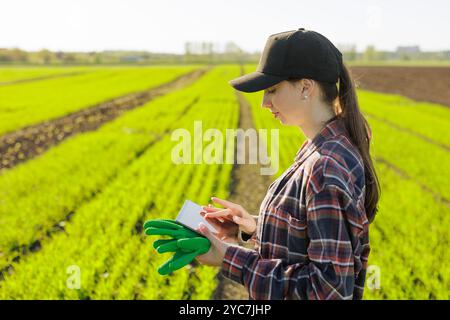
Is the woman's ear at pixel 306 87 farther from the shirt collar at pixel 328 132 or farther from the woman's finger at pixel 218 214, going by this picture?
the woman's finger at pixel 218 214

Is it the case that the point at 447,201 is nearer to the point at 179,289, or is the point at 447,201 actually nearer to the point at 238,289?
the point at 238,289

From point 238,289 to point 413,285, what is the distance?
1.60 metres

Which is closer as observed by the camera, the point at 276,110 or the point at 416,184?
the point at 276,110

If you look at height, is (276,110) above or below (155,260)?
above

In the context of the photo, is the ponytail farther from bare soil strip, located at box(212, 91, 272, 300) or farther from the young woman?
bare soil strip, located at box(212, 91, 272, 300)

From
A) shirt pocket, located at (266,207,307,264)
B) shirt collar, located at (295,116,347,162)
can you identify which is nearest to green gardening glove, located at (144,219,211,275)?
shirt pocket, located at (266,207,307,264)

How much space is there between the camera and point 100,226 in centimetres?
554

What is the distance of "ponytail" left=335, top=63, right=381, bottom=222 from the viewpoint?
152 centimetres

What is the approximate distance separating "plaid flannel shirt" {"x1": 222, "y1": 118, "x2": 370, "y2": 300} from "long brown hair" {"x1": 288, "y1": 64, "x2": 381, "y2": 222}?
45 mm

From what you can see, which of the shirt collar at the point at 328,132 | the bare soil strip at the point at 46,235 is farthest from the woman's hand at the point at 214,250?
the bare soil strip at the point at 46,235

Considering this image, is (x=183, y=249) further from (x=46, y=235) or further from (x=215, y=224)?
(x=46, y=235)

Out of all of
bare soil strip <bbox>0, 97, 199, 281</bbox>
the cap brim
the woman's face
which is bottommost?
bare soil strip <bbox>0, 97, 199, 281</bbox>

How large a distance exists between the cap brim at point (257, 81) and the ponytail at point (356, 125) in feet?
0.80
